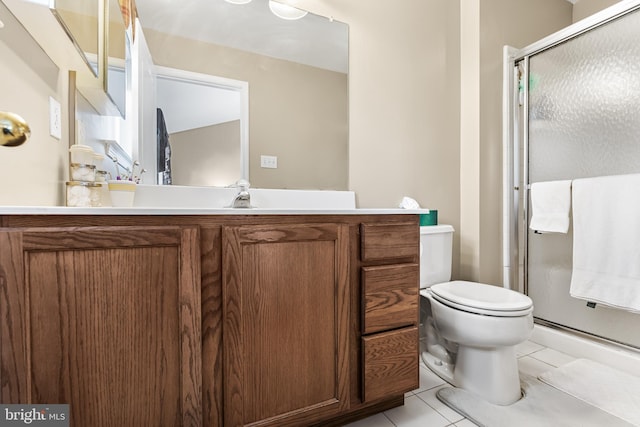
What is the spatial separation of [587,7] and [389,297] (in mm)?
2857

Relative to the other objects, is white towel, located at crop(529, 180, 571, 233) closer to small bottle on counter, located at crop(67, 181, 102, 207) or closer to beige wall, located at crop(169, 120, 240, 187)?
beige wall, located at crop(169, 120, 240, 187)

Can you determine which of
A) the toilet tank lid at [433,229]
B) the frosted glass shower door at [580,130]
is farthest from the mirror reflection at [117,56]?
the frosted glass shower door at [580,130]

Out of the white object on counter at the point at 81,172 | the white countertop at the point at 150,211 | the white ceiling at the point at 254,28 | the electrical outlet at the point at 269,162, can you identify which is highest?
the white ceiling at the point at 254,28

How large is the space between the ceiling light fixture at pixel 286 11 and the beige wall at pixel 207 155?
2.01 ft

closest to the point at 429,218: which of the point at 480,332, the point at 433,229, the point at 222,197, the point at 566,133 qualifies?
the point at 433,229

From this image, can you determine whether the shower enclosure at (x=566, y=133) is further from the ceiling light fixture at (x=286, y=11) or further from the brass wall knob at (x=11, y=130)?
the brass wall knob at (x=11, y=130)

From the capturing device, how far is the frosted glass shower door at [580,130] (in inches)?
66.9

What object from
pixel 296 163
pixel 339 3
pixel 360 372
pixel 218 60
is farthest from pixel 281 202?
pixel 339 3

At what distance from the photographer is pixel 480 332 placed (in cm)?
130

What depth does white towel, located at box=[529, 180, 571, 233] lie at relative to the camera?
1752 mm

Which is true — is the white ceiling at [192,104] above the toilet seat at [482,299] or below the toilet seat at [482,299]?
above

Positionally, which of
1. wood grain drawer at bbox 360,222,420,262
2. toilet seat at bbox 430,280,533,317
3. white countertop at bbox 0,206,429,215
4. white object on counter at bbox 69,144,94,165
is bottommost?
toilet seat at bbox 430,280,533,317

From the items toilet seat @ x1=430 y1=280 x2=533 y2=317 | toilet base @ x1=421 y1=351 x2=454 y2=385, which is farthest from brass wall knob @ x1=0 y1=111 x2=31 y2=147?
toilet base @ x1=421 y1=351 x2=454 y2=385

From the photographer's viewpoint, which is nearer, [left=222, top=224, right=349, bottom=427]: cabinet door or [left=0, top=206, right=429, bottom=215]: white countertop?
[left=0, top=206, right=429, bottom=215]: white countertop
